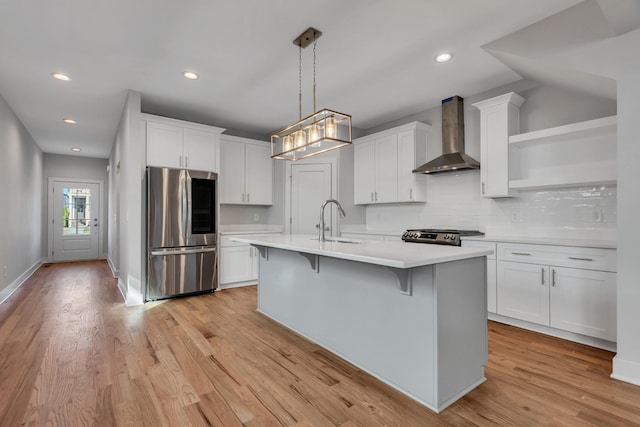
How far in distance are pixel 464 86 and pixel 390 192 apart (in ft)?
5.45

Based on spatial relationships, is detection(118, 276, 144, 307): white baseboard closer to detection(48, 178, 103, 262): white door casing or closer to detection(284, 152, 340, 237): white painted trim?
detection(284, 152, 340, 237): white painted trim

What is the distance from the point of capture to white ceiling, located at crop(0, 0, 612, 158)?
2377mm

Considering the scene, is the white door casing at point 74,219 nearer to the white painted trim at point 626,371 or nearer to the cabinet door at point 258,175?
the cabinet door at point 258,175

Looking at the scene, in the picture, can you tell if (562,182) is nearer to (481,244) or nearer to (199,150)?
(481,244)

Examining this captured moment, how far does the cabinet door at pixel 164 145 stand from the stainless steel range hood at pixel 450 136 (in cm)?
331

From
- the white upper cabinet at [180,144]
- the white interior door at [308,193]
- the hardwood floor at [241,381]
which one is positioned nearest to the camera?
the hardwood floor at [241,381]

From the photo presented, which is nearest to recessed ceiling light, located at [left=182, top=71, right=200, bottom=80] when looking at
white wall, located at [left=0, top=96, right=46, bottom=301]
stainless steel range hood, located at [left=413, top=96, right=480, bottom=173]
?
white wall, located at [left=0, top=96, right=46, bottom=301]

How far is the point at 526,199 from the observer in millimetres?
3562

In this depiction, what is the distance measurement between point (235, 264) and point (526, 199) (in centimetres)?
395

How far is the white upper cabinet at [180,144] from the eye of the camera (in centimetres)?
421

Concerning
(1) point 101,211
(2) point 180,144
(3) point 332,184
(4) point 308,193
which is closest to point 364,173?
(3) point 332,184

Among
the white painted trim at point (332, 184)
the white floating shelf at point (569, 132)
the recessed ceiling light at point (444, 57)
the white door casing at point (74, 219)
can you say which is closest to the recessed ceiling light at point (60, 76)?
the white painted trim at point (332, 184)

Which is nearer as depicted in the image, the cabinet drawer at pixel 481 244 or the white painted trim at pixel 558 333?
the white painted trim at pixel 558 333

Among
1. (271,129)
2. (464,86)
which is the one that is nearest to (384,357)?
(464,86)
